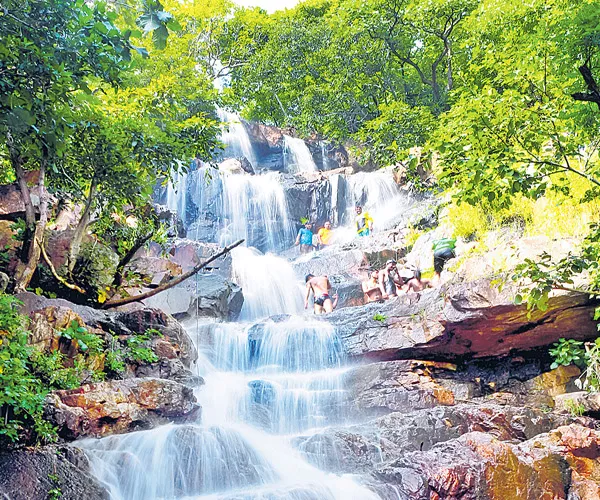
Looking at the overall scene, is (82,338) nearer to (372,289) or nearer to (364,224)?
(372,289)

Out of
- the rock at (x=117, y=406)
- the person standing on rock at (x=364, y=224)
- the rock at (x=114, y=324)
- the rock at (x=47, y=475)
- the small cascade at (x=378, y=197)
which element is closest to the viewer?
the rock at (x=47, y=475)

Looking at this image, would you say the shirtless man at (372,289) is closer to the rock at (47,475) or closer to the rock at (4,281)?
the rock at (4,281)

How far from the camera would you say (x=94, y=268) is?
7.96 metres

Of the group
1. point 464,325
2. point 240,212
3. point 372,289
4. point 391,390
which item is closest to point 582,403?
→ point 464,325

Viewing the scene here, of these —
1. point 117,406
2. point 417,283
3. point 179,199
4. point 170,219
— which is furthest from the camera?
point 179,199

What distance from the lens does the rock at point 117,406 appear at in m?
5.15

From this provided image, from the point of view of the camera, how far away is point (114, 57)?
405 cm

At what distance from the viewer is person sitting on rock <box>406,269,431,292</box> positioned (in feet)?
36.5

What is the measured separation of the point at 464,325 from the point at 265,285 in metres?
7.39

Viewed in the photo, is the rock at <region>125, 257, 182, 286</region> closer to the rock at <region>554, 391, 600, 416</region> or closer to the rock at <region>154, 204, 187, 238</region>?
the rock at <region>154, 204, 187, 238</region>

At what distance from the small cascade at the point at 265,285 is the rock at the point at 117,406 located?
672 centimetres

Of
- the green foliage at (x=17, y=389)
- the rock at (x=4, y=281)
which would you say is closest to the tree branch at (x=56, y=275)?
the rock at (x=4, y=281)

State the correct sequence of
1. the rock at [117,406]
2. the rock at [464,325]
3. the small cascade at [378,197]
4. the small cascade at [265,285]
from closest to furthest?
the rock at [117,406], the rock at [464,325], the small cascade at [265,285], the small cascade at [378,197]

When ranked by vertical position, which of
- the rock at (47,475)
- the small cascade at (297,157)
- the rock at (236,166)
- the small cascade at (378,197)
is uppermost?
the small cascade at (297,157)
